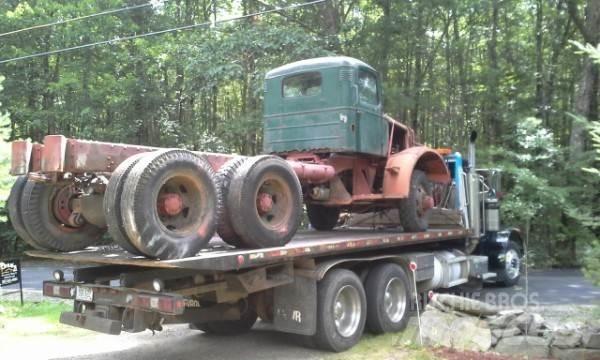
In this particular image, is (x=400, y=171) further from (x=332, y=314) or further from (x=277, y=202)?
(x=332, y=314)

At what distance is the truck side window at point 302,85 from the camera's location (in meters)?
8.80

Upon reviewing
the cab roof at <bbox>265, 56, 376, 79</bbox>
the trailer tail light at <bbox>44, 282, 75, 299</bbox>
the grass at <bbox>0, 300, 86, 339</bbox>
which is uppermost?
the cab roof at <bbox>265, 56, 376, 79</bbox>

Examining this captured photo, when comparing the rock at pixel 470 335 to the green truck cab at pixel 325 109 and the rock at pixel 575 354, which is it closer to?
the rock at pixel 575 354

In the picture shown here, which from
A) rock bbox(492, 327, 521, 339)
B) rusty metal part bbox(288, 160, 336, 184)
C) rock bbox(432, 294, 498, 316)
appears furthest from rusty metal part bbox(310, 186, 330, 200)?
rock bbox(492, 327, 521, 339)

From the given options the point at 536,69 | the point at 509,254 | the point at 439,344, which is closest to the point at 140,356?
the point at 439,344

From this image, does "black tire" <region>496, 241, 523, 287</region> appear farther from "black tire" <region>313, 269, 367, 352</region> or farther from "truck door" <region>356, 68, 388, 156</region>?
"black tire" <region>313, 269, 367, 352</region>

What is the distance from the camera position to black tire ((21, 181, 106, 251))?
5926 mm

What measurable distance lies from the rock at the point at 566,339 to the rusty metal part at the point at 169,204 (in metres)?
4.39

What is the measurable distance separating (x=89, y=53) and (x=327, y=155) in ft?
50.6

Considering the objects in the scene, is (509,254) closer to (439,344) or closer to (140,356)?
(439,344)

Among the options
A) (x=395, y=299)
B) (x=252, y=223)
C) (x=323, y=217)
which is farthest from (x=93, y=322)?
(x=323, y=217)

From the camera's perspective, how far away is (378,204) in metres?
9.61

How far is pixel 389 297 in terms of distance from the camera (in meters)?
7.67

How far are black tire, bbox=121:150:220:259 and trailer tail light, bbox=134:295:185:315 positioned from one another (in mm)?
395
